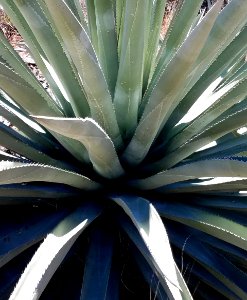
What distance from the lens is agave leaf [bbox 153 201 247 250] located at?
1434 millimetres

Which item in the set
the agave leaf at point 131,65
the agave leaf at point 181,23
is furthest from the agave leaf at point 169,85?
the agave leaf at point 181,23

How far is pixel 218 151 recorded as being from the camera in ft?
5.86

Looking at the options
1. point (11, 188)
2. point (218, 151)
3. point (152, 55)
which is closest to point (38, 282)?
point (11, 188)

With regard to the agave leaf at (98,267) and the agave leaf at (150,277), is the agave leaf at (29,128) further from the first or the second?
the agave leaf at (150,277)

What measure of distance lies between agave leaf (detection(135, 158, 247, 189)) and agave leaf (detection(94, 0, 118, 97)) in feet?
1.21

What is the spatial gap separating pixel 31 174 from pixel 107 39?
616 mm

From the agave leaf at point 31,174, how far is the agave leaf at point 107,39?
1.32 feet

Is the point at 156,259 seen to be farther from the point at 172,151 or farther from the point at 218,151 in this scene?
the point at 218,151

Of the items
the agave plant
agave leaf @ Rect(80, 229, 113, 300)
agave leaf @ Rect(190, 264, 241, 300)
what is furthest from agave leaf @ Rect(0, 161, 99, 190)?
agave leaf @ Rect(190, 264, 241, 300)

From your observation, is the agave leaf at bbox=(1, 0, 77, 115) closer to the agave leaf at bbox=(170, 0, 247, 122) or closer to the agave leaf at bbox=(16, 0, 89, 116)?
the agave leaf at bbox=(16, 0, 89, 116)

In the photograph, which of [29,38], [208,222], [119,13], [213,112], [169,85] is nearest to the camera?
[169,85]

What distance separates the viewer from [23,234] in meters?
1.60

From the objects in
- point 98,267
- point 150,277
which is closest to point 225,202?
point 150,277

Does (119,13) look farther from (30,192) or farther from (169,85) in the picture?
(30,192)
